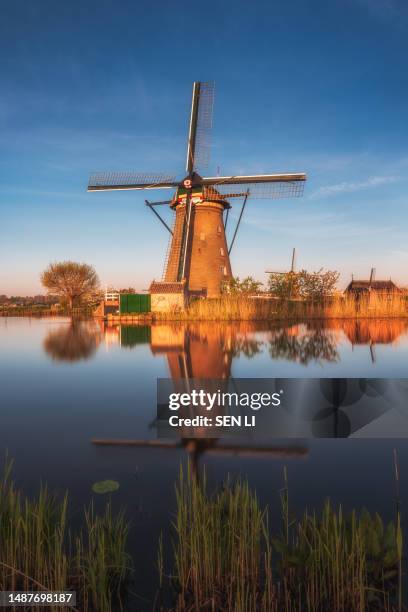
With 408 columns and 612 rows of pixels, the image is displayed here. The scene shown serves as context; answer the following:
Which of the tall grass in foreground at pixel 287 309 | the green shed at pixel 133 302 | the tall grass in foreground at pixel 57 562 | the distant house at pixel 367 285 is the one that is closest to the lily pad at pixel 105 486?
the tall grass in foreground at pixel 57 562

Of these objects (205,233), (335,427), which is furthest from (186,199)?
(335,427)

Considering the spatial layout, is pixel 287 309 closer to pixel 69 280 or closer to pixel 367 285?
pixel 367 285

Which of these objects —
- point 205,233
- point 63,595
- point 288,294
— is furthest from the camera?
point 205,233

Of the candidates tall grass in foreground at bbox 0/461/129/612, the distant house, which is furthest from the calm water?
the distant house

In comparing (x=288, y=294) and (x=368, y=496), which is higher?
(x=288, y=294)

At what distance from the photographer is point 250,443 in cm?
346

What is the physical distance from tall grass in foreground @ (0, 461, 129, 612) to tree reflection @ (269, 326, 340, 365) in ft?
22.2

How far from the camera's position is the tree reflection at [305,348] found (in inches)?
346

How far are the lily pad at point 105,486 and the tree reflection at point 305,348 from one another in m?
6.11

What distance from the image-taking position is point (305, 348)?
33.7 ft

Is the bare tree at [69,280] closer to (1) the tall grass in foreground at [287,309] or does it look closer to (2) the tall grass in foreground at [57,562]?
(1) the tall grass in foreground at [287,309]

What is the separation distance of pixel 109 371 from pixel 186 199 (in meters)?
17.6

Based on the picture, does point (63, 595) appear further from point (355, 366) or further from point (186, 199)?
point (186, 199)

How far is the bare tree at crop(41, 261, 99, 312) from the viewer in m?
42.8
